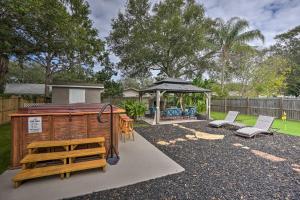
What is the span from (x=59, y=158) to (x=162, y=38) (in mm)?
17602

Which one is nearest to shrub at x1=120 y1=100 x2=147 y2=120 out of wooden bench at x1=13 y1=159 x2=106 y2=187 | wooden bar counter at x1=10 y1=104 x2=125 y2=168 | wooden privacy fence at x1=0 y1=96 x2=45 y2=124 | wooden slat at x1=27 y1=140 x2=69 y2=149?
wooden privacy fence at x1=0 y1=96 x2=45 y2=124

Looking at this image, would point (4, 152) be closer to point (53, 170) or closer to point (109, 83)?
point (53, 170)

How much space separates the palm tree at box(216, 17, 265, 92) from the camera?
19.4 metres

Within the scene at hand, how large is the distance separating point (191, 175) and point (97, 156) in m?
2.36

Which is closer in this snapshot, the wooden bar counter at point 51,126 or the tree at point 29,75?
the wooden bar counter at point 51,126

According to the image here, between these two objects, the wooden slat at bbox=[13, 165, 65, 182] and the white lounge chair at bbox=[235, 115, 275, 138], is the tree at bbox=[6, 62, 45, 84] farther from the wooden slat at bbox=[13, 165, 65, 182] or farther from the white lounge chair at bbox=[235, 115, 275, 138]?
the white lounge chair at bbox=[235, 115, 275, 138]

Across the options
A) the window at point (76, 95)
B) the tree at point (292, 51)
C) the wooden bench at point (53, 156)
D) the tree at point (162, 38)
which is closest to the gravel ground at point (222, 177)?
the wooden bench at point (53, 156)

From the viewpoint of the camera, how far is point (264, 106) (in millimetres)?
14703

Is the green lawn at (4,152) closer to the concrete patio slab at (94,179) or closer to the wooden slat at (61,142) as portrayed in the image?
the concrete patio slab at (94,179)

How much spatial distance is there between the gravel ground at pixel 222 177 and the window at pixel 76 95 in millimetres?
11738

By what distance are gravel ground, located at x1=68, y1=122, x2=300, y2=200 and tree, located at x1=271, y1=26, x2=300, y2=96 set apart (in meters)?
28.1

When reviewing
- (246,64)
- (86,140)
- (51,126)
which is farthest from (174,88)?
(246,64)

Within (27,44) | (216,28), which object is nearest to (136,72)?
(216,28)

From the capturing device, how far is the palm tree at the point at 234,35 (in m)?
19.4
